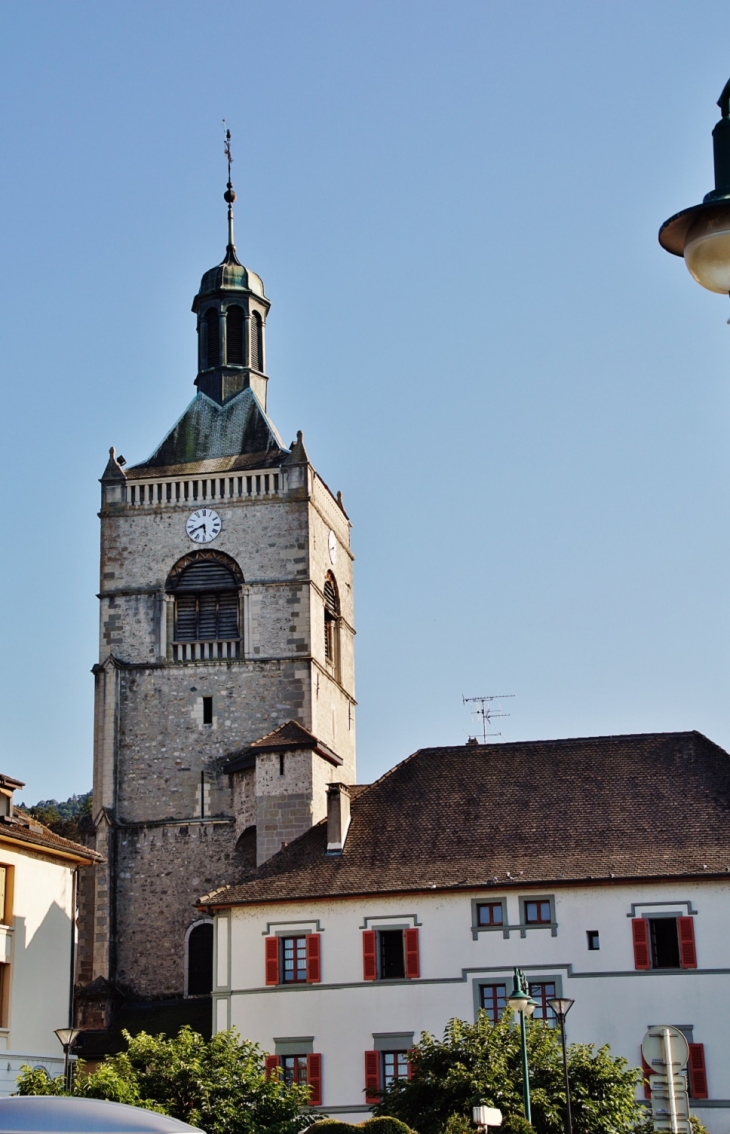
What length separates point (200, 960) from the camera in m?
47.2

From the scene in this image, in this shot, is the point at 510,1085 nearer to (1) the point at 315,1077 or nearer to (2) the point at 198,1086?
(2) the point at 198,1086

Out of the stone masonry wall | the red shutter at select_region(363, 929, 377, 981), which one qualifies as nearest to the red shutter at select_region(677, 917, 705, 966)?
the red shutter at select_region(363, 929, 377, 981)

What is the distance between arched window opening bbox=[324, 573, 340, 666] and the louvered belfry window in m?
3.49

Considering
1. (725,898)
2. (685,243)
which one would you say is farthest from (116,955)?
(685,243)

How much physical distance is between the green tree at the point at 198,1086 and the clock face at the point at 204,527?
872 inches

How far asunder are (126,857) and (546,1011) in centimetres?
1703

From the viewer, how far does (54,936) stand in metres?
33.6

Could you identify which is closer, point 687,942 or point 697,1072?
point 697,1072

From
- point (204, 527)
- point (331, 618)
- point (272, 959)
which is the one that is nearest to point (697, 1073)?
point (272, 959)

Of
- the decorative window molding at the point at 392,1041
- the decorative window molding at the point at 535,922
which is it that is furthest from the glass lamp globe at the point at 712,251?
the decorative window molding at the point at 392,1041

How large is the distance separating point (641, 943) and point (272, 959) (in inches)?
315

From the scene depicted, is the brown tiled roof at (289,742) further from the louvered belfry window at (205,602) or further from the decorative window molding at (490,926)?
the decorative window molding at (490,926)

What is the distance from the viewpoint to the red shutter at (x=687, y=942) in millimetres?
35438

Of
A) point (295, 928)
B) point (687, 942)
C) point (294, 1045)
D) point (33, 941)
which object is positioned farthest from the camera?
point (295, 928)
